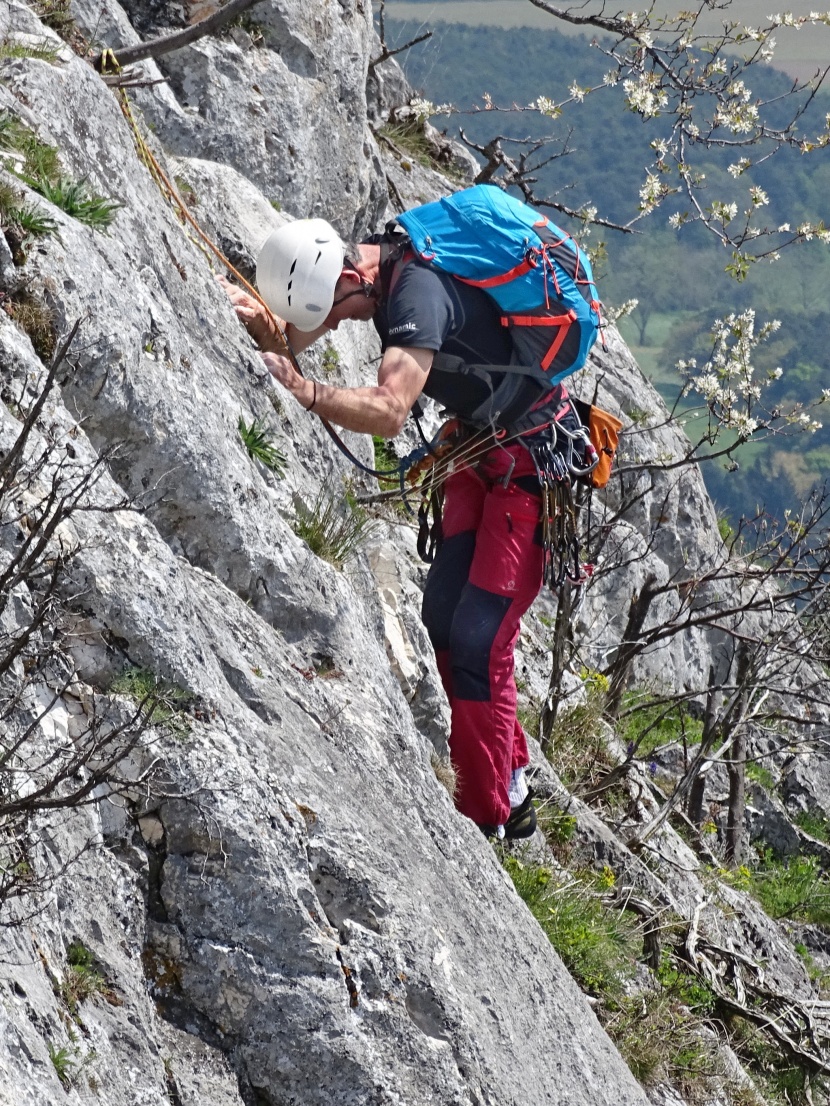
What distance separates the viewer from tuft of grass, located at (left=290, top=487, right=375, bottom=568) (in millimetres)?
4840

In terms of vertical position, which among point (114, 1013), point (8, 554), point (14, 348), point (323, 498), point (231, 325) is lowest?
point (114, 1013)

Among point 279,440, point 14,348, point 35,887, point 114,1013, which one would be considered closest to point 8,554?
point 14,348

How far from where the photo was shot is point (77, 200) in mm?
4164

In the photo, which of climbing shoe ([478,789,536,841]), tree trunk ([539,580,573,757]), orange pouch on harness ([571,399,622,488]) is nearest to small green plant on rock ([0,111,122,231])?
orange pouch on harness ([571,399,622,488])

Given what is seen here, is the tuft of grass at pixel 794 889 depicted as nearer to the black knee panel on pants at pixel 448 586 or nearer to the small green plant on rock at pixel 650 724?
the small green plant on rock at pixel 650 724

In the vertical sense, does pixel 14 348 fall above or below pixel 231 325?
below

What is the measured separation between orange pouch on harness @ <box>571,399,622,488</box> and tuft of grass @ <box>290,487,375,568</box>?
Result: 136 cm

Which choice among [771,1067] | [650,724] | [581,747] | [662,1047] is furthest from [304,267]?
[650,724]

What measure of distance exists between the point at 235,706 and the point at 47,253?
1568 mm

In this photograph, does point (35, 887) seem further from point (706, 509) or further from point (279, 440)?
point (706, 509)

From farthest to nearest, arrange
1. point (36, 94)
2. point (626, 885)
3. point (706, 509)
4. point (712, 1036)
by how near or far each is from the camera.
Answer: point (706, 509), point (626, 885), point (712, 1036), point (36, 94)

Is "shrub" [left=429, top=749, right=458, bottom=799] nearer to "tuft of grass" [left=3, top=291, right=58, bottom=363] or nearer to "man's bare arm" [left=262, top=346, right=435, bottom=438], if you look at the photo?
"man's bare arm" [left=262, top=346, right=435, bottom=438]

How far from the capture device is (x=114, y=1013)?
2.82 metres

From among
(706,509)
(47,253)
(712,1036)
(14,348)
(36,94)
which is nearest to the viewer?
(14,348)
